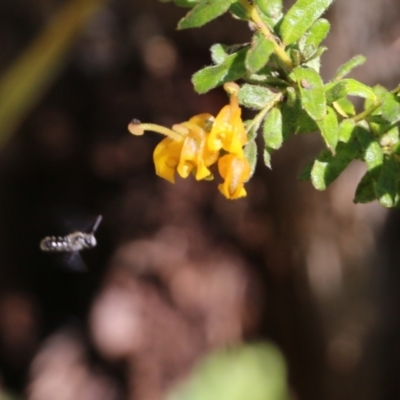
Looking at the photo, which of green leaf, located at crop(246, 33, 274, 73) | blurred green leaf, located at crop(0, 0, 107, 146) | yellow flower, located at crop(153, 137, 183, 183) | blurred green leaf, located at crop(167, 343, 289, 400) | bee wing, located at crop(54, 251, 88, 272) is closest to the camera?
green leaf, located at crop(246, 33, 274, 73)

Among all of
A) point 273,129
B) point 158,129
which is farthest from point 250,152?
point 158,129

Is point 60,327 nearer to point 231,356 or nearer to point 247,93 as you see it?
point 231,356

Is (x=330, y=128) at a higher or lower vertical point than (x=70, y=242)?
higher

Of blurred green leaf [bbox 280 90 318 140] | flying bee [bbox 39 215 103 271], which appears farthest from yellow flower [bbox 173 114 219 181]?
flying bee [bbox 39 215 103 271]

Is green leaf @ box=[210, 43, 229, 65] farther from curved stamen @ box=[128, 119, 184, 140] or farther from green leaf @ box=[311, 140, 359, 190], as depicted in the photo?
green leaf @ box=[311, 140, 359, 190]

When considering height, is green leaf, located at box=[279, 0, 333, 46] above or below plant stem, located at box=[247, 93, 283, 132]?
above

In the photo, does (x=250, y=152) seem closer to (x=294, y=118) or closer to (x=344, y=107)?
(x=294, y=118)

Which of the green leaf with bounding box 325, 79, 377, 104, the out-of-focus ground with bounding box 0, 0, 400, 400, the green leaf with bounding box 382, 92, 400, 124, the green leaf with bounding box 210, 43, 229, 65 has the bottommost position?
the out-of-focus ground with bounding box 0, 0, 400, 400
